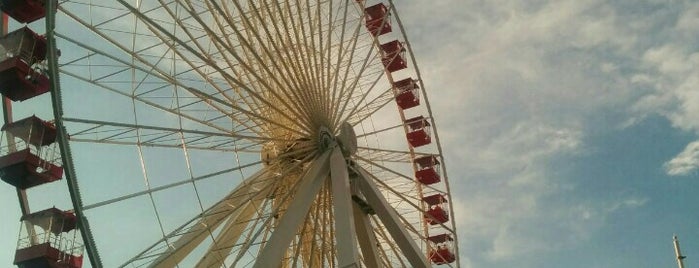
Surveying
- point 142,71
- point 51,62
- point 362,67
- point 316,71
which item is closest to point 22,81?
point 142,71

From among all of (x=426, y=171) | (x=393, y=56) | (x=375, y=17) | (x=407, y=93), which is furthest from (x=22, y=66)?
(x=426, y=171)

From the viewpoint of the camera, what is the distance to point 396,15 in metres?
21.3

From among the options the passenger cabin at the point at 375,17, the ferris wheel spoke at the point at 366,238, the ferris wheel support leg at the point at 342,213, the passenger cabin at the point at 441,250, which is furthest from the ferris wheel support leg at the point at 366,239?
the passenger cabin at the point at 375,17

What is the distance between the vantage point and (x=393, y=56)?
25.4 metres

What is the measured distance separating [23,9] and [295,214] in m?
8.08

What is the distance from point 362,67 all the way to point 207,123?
Answer: 14.1 feet

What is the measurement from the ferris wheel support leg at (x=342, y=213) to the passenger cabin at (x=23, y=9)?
742 cm

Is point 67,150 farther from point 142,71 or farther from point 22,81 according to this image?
point 22,81

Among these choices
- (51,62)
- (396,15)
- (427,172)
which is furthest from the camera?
(427,172)

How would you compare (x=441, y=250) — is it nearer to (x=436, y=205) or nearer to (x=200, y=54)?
(x=436, y=205)

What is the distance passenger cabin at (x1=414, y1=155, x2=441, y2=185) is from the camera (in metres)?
24.7

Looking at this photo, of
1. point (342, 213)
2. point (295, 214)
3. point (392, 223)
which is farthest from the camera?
point (392, 223)

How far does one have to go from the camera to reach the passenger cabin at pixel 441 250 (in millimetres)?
23891

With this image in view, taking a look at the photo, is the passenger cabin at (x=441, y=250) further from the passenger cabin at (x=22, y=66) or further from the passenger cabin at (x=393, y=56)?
the passenger cabin at (x=22, y=66)
